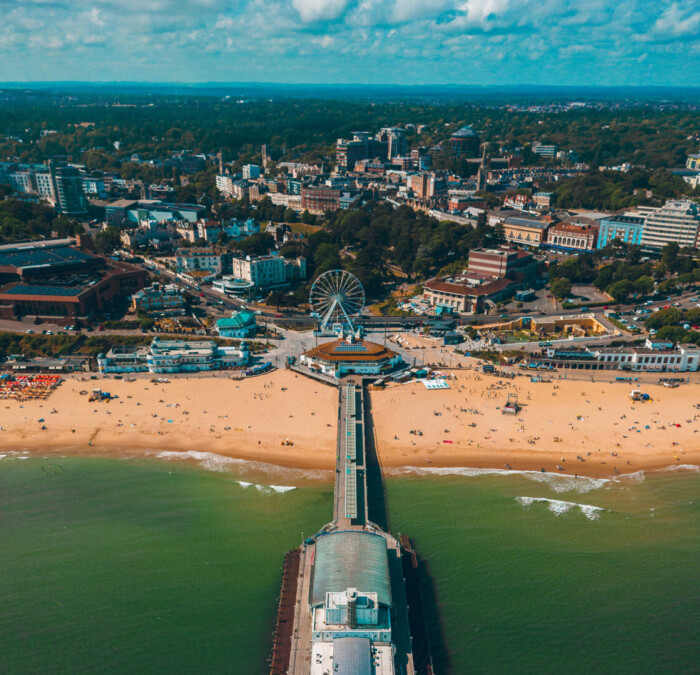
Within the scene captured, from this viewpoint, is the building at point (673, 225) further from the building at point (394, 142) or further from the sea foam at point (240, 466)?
the building at point (394, 142)

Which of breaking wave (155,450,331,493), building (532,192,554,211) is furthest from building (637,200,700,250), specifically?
breaking wave (155,450,331,493)

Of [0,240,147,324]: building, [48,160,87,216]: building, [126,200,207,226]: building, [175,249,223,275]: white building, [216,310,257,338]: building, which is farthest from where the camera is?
[48,160,87,216]: building

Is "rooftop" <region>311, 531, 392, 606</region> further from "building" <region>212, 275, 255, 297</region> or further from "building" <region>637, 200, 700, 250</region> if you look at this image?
"building" <region>637, 200, 700, 250</region>

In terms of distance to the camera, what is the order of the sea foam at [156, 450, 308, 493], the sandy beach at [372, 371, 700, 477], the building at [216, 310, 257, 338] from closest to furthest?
1. the sea foam at [156, 450, 308, 493]
2. the sandy beach at [372, 371, 700, 477]
3. the building at [216, 310, 257, 338]

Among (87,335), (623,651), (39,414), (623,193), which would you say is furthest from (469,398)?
(623,193)

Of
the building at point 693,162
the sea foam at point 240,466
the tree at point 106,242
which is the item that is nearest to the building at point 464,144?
the building at point 693,162

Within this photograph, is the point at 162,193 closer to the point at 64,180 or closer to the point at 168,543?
the point at 64,180

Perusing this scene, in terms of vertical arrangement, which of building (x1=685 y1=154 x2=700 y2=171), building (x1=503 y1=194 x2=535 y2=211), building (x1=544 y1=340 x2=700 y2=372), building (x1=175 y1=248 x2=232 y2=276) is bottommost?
building (x1=544 y1=340 x2=700 y2=372)
